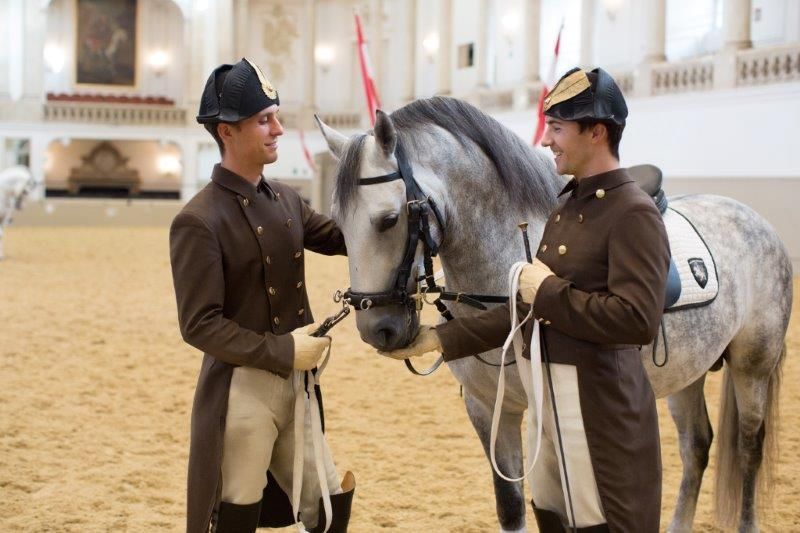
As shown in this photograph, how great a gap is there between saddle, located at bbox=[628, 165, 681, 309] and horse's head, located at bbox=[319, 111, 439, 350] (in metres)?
0.86

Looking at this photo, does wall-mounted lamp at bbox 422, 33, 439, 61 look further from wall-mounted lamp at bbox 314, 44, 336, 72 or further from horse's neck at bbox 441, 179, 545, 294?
horse's neck at bbox 441, 179, 545, 294

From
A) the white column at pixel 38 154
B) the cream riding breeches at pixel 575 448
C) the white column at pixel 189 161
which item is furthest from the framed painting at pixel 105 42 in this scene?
the cream riding breeches at pixel 575 448

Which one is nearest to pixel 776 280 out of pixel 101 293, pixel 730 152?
pixel 101 293

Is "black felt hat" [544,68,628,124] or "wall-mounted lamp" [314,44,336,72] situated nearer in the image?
"black felt hat" [544,68,628,124]

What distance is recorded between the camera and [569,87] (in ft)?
6.46

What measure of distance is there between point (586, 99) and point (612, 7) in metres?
19.8

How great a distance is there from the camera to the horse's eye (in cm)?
217

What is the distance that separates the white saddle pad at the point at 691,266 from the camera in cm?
271

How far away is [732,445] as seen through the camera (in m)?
3.47

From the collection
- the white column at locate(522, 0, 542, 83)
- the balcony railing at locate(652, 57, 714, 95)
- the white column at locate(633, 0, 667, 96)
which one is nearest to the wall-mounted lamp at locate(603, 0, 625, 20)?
the white column at locate(522, 0, 542, 83)

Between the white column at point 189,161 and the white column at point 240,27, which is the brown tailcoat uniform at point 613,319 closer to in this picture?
the white column at point 189,161

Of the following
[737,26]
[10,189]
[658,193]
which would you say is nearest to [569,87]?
[658,193]

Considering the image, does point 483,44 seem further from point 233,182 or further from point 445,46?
point 233,182

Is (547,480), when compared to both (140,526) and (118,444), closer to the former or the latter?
(140,526)
